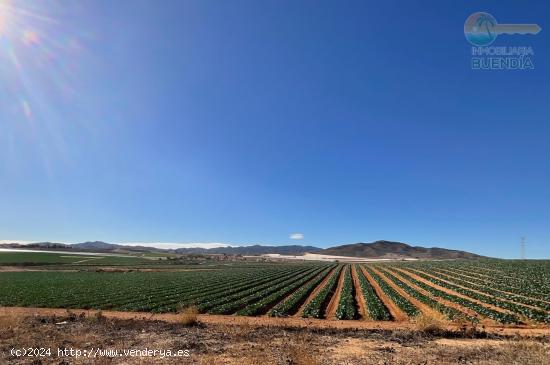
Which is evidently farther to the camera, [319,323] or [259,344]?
[319,323]

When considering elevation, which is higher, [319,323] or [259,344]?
[259,344]

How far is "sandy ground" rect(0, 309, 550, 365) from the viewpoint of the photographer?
1444cm

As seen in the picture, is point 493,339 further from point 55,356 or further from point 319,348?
point 55,356

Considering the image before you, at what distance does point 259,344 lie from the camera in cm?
1727

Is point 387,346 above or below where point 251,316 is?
above

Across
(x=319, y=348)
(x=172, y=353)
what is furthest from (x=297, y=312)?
(x=172, y=353)

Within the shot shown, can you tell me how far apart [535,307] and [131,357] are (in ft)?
106

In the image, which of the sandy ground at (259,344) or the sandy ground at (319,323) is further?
the sandy ground at (319,323)

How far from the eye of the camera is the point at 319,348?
1670 cm

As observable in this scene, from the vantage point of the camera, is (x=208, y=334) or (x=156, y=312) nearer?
(x=208, y=334)

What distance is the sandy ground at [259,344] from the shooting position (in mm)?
14438

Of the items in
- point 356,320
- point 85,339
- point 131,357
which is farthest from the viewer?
point 356,320

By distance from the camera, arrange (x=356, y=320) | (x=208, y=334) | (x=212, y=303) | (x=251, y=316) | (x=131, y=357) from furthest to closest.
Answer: (x=212, y=303), (x=251, y=316), (x=356, y=320), (x=208, y=334), (x=131, y=357)

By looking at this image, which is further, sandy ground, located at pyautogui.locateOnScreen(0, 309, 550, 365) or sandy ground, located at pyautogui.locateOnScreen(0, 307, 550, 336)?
sandy ground, located at pyautogui.locateOnScreen(0, 307, 550, 336)
